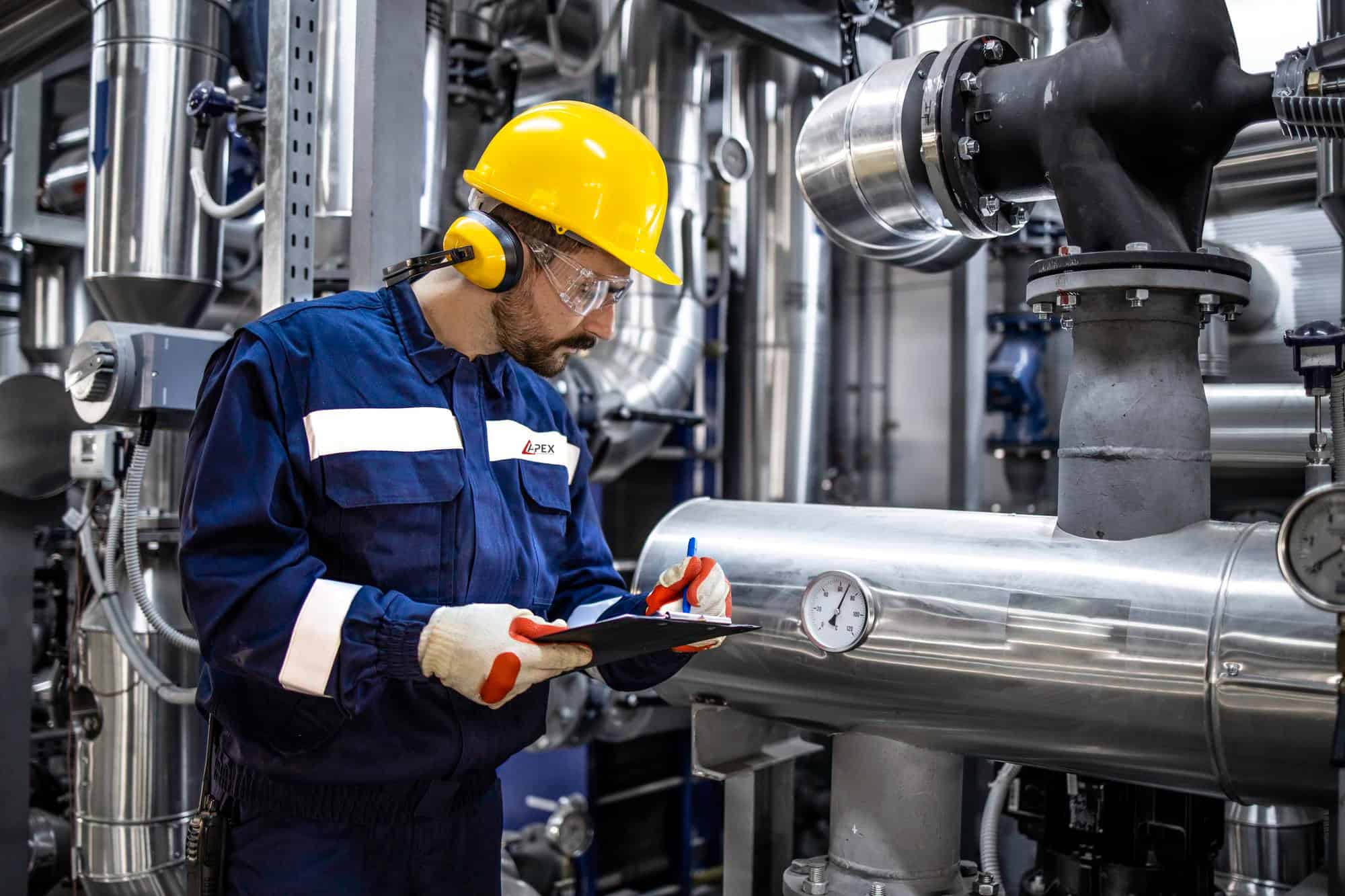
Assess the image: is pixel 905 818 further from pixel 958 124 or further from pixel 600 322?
pixel 958 124

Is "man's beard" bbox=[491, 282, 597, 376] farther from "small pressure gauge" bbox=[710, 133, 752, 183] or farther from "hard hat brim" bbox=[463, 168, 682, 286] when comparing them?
"small pressure gauge" bbox=[710, 133, 752, 183]

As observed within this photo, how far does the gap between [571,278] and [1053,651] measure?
692 millimetres

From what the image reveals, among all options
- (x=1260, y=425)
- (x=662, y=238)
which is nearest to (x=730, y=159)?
(x=662, y=238)

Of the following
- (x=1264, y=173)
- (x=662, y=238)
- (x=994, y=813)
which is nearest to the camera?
(x=994, y=813)

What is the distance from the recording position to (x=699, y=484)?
130 inches

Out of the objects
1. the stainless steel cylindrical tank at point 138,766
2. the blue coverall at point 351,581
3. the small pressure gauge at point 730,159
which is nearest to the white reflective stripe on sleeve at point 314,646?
the blue coverall at point 351,581

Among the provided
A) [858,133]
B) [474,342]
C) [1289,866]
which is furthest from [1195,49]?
[1289,866]

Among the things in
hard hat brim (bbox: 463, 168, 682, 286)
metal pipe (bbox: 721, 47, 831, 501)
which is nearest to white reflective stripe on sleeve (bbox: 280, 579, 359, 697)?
hard hat brim (bbox: 463, 168, 682, 286)

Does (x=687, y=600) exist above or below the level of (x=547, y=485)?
below

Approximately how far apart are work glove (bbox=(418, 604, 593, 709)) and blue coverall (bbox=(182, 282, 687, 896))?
3 centimetres

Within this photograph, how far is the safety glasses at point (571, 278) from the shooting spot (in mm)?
1217

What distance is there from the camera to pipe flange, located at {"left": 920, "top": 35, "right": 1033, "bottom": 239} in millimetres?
1391

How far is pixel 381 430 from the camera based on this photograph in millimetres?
1146

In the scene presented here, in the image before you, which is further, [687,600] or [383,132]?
[383,132]
